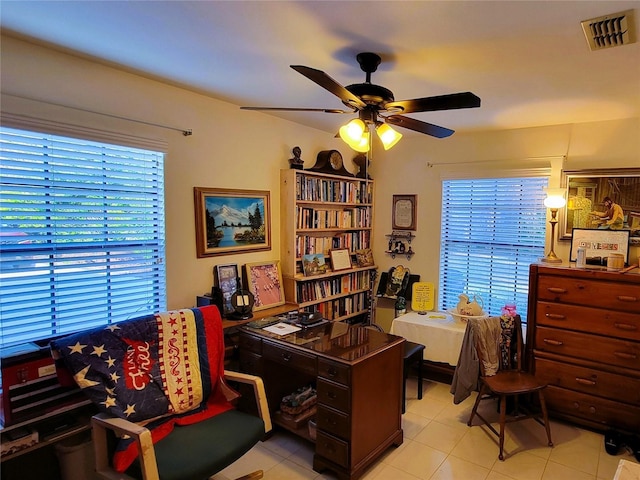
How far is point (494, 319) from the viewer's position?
2938mm

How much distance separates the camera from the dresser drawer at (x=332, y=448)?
223 centimetres

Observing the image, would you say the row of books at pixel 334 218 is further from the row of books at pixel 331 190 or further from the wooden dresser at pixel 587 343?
the wooden dresser at pixel 587 343

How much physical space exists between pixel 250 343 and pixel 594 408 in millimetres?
2566

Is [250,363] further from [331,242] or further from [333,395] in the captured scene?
[331,242]

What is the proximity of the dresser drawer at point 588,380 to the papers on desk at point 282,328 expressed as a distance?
74.1 inches

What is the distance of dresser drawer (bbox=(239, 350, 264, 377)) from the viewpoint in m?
2.69

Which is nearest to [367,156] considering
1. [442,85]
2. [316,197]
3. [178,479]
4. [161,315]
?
[316,197]

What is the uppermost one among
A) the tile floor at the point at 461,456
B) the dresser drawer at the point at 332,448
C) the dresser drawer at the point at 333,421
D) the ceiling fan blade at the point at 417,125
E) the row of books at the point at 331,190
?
the ceiling fan blade at the point at 417,125

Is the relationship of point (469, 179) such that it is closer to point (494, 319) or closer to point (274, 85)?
point (494, 319)

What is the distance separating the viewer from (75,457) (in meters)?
2.03

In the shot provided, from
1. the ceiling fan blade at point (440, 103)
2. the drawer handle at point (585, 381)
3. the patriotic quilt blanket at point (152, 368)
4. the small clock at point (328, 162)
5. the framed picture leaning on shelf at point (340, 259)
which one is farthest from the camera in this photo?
the framed picture leaning on shelf at point (340, 259)

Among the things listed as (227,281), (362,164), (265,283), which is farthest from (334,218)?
(227,281)

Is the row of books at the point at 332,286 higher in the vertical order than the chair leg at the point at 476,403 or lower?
higher

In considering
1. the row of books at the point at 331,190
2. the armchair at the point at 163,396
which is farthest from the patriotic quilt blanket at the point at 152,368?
the row of books at the point at 331,190
